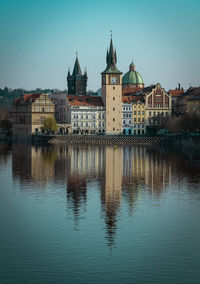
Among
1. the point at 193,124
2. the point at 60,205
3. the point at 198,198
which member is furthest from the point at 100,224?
the point at 193,124

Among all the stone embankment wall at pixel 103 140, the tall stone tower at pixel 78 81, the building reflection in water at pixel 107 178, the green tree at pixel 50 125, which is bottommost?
the building reflection in water at pixel 107 178

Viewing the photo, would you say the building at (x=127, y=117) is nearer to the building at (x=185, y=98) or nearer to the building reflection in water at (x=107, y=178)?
the building at (x=185, y=98)

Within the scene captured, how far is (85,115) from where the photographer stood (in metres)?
143

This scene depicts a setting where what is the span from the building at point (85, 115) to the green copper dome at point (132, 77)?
29.4m

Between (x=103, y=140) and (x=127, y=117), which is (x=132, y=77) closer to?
(x=127, y=117)

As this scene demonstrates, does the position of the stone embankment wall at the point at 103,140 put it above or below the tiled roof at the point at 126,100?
below

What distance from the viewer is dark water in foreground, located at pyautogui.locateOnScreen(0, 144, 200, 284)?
2027 centimetres

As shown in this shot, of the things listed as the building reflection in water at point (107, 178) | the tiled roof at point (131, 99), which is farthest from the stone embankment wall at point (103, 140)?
the building reflection in water at point (107, 178)

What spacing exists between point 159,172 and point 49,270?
3393 cm

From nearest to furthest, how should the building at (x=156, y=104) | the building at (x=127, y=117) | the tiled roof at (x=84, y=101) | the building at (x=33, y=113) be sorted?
the building at (x=33, y=113), the tiled roof at (x=84, y=101), the building at (x=156, y=104), the building at (x=127, y=117)

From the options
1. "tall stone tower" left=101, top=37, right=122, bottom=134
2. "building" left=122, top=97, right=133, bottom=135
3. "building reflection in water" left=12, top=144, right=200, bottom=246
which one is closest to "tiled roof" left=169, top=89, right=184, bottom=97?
"building" left=122, top=97, right=133, bottom=135

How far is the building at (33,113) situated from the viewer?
141238 mm

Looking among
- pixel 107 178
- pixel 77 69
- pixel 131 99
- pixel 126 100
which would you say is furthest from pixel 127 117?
pixel 107 178

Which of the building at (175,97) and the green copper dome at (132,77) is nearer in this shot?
the building at (175,97)
